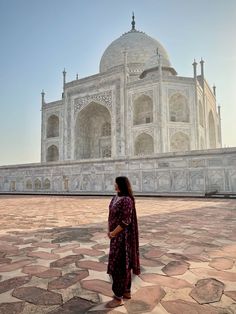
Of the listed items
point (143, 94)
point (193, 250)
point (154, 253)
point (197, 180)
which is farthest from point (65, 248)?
point (143, 94)

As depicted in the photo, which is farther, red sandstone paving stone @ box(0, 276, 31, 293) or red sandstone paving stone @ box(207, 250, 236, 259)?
red sandstone paving stone @ box(207, 250, 236, 259)

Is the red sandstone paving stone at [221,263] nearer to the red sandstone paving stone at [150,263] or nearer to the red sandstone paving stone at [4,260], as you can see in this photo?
the red sandstone paving stone at [150,263]

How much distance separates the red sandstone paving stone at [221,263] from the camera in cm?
203

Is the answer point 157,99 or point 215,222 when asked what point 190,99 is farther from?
point 215,222

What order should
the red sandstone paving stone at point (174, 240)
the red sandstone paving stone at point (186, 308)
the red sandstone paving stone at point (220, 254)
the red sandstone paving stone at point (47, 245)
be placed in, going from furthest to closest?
the red sandstone paving stone at point (174, 240) → the red sandstone paving stone at point (47, 245) → the red sandstone paving stone at point (220, 254) → the red sandstone paving stone at point (186, 308)

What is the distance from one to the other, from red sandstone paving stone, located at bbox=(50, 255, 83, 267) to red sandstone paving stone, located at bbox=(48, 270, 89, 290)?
0.84ft

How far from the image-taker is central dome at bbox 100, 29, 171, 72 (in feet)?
86.0

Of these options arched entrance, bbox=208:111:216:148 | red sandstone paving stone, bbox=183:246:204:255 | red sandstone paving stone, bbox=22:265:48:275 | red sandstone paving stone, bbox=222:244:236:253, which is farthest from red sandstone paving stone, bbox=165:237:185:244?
arched entrance, bbox=208:111:216:148

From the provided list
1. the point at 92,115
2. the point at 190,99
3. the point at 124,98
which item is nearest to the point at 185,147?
the point at 190,99

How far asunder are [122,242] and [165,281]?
490 mm

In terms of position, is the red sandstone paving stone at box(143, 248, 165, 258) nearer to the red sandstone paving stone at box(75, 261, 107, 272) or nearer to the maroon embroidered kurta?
the red sandstone paving stone at box(75, 261, 107, 272)

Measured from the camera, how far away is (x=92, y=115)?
79.8ft

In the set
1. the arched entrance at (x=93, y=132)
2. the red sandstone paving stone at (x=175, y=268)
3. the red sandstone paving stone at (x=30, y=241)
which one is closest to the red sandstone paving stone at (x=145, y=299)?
the red sandstone paving stone at (x=175, y=268)

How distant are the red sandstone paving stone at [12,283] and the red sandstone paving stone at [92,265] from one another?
433mm
